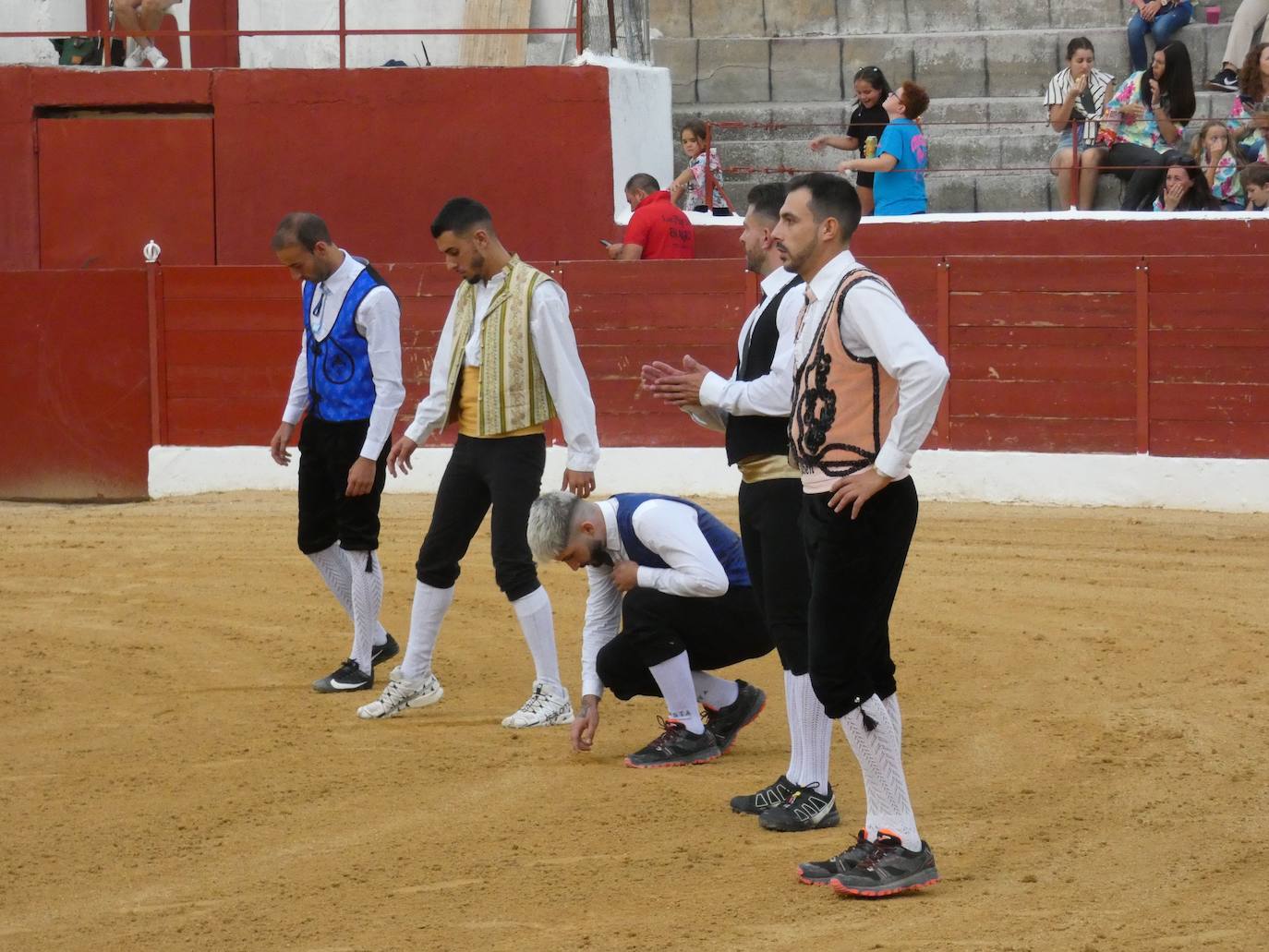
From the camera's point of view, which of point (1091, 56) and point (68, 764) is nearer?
point (68, 764)

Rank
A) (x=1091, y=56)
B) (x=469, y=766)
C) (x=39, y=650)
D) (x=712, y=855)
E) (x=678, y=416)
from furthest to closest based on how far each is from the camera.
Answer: (x=1091, y=56) → (x=678, y=416) → (x=39, y=650) → (x=469, y=766) → (x=712, y=855)

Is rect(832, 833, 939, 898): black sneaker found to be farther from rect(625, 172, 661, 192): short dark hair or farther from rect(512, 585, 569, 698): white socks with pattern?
rect(625, 172, 661, 192): short dark hair

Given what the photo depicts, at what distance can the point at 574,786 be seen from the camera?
5.15 m

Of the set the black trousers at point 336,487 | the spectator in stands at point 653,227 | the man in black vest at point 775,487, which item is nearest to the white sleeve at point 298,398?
the black trousers at point 336,487

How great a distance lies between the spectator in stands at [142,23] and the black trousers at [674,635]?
30.1 ft

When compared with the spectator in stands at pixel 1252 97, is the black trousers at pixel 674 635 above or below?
below

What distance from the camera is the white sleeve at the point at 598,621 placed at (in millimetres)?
5406

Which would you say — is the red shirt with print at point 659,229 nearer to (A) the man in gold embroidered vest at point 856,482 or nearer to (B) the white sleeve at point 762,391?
(B) the white sleeve at point 762,391

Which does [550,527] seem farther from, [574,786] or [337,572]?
[337,572]

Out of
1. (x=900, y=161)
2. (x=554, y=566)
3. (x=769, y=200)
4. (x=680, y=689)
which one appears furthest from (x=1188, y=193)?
(x=769, y=200)

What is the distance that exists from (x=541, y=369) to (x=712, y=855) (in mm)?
1876

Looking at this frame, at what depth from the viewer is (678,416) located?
1177 centimetres

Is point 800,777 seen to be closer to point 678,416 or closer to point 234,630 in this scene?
point 234,630

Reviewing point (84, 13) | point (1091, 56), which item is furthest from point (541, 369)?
point (84, 13)
